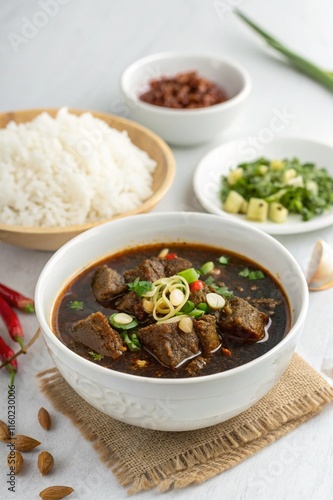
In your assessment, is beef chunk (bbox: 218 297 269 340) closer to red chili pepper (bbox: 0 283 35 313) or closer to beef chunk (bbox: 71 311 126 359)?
beef chunk (bbox: 71 311 126 359)

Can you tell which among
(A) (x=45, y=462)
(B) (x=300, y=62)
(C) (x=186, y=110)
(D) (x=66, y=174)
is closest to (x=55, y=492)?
(A) (x=45, y=462)

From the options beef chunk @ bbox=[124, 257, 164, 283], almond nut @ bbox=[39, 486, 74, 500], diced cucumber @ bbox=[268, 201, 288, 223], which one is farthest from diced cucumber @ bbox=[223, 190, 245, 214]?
almond nut @ bbox=[39, 486, 74, 500]

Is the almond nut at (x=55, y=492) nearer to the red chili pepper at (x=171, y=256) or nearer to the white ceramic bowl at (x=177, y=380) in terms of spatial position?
the white ceramic bowl at (x=177, y=380)

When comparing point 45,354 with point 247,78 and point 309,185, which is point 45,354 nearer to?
point 309,185

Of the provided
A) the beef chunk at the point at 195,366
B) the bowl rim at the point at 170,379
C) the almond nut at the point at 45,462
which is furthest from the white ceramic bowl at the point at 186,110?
the almond nut at the point at 45,462

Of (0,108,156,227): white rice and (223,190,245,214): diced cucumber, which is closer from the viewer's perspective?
(0,108,156,227): white rice

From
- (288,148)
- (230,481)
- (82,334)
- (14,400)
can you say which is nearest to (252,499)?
(230,481)
